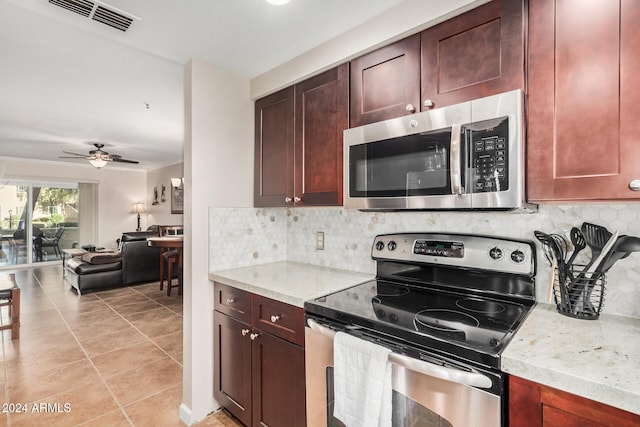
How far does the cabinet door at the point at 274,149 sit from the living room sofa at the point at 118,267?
4.18 metres

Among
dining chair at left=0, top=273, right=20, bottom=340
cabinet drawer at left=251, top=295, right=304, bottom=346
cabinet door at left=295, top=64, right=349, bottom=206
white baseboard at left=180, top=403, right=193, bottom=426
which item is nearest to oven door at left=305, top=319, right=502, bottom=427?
cabinet drawer at left=251, top=295, right=304, bottom=346

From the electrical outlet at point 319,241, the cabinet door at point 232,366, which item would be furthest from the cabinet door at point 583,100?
the cabinet door at point 232,366

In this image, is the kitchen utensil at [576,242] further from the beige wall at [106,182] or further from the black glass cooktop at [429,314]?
the beige wall at [106,182]

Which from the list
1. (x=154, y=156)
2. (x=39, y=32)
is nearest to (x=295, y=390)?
(x=39, y=32)

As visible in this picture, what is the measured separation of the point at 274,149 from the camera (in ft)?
6.75

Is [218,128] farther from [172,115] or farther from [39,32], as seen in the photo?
[172,115]

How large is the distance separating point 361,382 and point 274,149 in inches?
56.9

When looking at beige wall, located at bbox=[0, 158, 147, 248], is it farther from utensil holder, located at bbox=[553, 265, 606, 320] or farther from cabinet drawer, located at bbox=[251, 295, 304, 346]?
utensil holder, located at bbox=[553, 265, 606, 320]

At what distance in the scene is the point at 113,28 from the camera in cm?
164

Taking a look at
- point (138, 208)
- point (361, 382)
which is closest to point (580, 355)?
point (361, 382)

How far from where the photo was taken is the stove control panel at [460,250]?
1.34m

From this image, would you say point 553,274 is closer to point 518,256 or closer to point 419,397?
point 518,256

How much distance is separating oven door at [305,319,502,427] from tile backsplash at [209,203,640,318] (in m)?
0.66

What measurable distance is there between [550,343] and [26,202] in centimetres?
947
